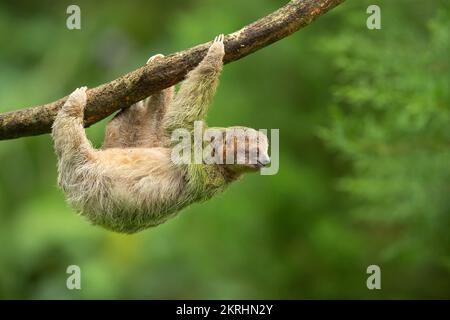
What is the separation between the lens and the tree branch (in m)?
6.76

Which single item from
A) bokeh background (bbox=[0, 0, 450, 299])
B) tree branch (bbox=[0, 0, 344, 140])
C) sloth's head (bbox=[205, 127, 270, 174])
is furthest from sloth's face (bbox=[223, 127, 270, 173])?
bokeh background (bbox=[0, 0, 450, 299])

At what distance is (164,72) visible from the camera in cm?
687

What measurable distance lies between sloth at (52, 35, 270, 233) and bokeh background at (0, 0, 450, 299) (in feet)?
12.7

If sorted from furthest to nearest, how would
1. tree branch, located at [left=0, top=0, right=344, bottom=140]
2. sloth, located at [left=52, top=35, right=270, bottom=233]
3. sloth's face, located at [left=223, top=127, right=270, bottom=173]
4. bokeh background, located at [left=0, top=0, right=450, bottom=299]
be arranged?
bokeh background, located at [left=0, top=0, right=450, bottom=299] < sloth, located at [left=52, top=35, right=270, bottom=233] < sloth's face, located at [left=223, top=127, right=270, bottom=173] < tree branch, located at [left=0, top=0, right=344, bottom=140]

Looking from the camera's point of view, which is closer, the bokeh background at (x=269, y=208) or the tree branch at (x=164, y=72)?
the tree branch at (x=164, y=72)

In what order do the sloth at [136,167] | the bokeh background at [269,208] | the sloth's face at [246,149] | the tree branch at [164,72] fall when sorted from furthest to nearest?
1. the bokeh background at [269,208]
2. the sloth at [136,167]
3. the sloth's face at [246,149]
4. the tree branch at [164,72]

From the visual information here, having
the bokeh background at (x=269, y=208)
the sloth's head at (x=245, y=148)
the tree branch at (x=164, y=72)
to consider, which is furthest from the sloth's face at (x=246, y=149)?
the bokeh background at (x=269, y=208)

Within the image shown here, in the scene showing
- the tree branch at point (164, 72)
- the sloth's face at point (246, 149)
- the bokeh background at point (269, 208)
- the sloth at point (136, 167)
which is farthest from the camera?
the bokeh background at point (269, 208)

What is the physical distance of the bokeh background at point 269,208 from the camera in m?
11.6

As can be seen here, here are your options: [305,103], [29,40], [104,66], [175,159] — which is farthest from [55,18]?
[175,159]

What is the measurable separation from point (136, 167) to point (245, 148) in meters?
0.94

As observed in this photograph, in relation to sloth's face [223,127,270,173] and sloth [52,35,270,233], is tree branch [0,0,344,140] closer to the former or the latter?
sloth [52,35,270,233]

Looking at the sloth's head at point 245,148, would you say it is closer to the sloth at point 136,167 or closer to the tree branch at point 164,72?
the sloth at point 136,167

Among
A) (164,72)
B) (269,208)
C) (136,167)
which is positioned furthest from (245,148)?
(269,208)
